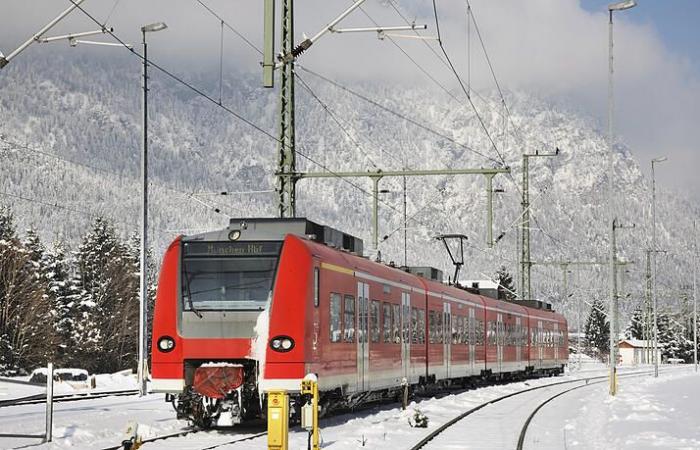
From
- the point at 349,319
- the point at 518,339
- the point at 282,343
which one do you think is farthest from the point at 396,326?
the point at 518,339

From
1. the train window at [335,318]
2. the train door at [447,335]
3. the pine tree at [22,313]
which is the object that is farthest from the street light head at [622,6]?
the pine tree at [22,313]

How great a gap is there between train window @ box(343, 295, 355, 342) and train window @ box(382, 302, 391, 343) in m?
2.85

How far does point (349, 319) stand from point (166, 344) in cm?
430

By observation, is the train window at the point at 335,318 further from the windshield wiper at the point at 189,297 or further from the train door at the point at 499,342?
the train door at the point at 499,342

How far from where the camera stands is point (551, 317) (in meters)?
58.6

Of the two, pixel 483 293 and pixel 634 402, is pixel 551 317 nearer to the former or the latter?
pixel 483 293

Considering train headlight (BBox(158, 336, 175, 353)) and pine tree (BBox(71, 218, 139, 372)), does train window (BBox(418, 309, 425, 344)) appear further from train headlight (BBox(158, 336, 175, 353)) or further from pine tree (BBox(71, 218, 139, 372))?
pine tree (BBox(71, 218, 139, 372))

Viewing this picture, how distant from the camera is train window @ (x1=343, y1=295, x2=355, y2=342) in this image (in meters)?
22.1

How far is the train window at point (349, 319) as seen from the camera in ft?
72.6

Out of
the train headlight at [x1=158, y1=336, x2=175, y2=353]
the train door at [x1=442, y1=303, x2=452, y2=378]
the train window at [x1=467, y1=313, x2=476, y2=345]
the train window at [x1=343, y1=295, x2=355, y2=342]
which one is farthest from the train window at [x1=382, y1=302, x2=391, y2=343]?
the train window at [x1=467, y1=313, x2=476, y2=345]

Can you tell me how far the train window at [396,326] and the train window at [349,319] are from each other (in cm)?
389

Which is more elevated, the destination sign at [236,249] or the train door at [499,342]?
the destination sign at [236,249]

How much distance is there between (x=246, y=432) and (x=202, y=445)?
101 inches

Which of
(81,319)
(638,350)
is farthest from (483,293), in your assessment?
(638,350)
